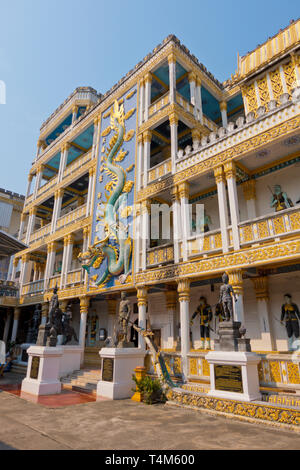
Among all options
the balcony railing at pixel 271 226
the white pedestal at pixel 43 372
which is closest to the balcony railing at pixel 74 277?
the white pedestal at pixel 43 372

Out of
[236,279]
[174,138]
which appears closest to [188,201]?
[174,138]

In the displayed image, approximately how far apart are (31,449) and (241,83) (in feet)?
52.4

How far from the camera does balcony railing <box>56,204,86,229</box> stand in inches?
742

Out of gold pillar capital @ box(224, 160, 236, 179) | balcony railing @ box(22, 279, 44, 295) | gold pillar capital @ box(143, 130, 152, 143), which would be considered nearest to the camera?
gold pillar capital @ box(224, 160, 236, 179)

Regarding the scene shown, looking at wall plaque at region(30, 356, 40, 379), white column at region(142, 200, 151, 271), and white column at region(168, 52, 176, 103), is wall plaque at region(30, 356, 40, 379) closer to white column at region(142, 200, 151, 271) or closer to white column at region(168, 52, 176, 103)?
white column at region(142, 200, 151, 271)

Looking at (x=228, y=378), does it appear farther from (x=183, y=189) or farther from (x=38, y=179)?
(x=38, y=179)

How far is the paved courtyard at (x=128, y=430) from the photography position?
15.6ft

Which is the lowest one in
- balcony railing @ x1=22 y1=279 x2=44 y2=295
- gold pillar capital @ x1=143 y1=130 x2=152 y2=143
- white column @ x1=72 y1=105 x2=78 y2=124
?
balcony railing @ x1=22 y1=279 x2=44 y2=295

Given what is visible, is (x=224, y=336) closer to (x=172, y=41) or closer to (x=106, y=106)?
(x=172, y=41)

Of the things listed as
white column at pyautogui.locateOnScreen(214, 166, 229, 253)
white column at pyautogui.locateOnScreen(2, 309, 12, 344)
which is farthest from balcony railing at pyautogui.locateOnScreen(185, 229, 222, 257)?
white column at pyautogui.locateOnScreen(2, 309, 12, 344)

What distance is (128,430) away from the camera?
5.68 m

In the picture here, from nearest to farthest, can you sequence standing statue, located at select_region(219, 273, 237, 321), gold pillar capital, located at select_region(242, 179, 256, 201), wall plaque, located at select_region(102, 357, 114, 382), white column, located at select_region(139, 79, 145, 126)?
1. standing statue, located at select_region(219, 273, 237, 321)
2. wall plaque, located at select_region(102, 357, 114, 382)
3. gold pillar capital, located at select_region(242, 179, 256, 201)
4. white column, located at select_region(139, 79, 145, 126)

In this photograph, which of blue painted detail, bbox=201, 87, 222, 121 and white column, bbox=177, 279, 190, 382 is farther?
blue painted detail, bbox=201, 87, 222, 121

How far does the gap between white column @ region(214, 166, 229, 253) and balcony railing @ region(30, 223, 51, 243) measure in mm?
15076
